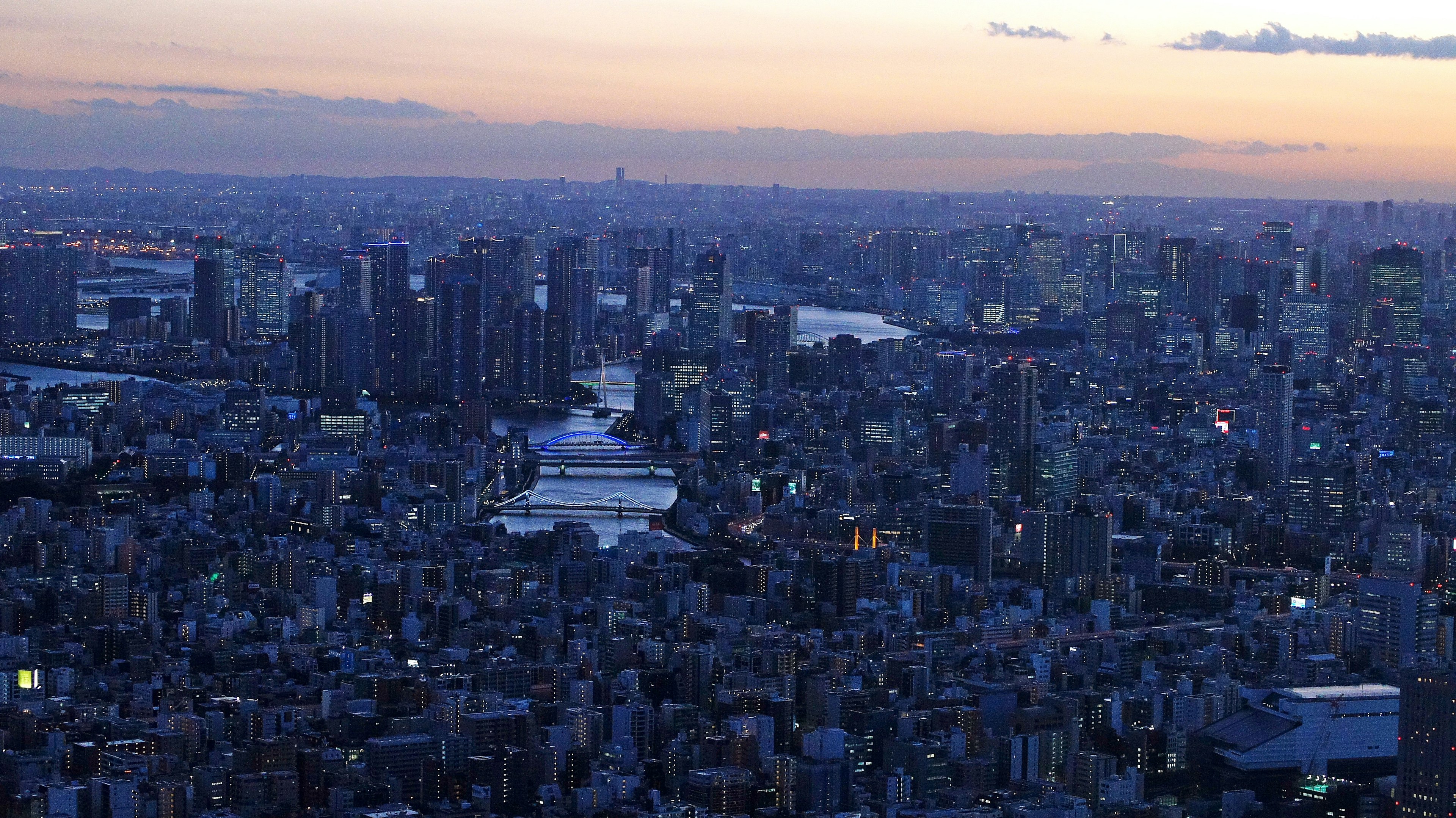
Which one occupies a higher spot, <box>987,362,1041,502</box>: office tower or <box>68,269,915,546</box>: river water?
<box>987,362,1041,502</box>: office tower

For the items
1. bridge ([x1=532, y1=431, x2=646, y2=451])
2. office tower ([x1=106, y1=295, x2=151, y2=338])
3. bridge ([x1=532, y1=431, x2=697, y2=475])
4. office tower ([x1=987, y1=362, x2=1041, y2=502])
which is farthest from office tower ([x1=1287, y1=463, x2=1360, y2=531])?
office tower ([x1=106, y1=295, x2=151, y2=338])

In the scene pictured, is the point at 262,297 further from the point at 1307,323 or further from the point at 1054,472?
the point at 1054,472

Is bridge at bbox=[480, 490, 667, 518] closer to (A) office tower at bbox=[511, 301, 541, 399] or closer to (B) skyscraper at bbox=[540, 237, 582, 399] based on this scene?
(B) skyscraper at bbox=[540, 237, 582, 399]

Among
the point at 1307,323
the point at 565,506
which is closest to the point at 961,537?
the point at 565,506

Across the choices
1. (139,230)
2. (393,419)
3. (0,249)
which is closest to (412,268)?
(0,249)

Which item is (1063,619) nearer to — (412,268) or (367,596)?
(367,596)

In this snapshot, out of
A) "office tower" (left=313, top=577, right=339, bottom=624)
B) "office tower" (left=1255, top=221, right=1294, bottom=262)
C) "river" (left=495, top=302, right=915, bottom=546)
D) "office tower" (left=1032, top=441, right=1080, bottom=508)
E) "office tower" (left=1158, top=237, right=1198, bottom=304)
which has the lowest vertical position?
"river" (left=495, top=302, right=915, bottom=546)

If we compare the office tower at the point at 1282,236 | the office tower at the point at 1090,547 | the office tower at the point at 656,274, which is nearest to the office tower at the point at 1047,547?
the office tower at the point at 1090,547

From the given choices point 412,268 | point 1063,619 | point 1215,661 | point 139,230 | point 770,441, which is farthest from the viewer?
point 139,230

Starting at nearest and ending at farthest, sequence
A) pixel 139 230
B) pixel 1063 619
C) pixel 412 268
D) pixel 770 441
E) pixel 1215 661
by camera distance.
Answer: pixel 1215 661 → pixel 1063 619 → pixel 770 441 → pixel 412 268 → pixel 139 230
